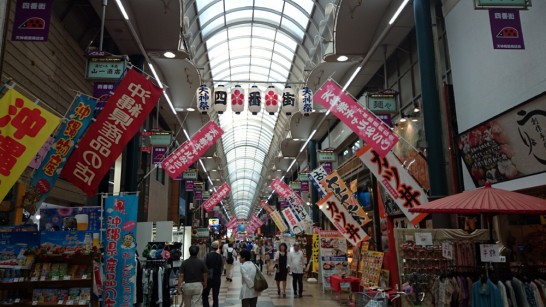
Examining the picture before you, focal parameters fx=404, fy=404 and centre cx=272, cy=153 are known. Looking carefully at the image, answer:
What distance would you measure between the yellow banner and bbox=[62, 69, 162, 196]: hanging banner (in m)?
1.28

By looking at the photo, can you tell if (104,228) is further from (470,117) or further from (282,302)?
(470,117)

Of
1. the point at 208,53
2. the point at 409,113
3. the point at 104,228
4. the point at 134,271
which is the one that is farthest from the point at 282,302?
the point at 208,53

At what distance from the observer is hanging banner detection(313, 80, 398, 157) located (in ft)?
24.8

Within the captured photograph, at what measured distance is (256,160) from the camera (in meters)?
37.9

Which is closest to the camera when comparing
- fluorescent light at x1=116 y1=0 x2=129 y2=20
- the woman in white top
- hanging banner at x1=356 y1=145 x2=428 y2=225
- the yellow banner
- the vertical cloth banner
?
the yellow banner

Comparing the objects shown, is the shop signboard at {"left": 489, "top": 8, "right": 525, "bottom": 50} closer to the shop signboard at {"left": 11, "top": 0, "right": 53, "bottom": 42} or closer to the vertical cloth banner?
the shop signboard at {"left": 11, "top": 0, "right": 53, "bottom": 42}

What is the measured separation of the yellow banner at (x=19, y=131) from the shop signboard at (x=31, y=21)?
3.75 feet

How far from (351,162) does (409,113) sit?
5.38m

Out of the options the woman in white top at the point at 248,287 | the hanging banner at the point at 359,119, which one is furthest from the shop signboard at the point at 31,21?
the hanging banner at the point at 359,119

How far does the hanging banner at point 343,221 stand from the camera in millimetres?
9898

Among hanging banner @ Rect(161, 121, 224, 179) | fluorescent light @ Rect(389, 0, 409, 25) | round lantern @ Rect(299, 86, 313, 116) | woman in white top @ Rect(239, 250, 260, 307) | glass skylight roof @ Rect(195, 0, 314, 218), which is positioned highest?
glass skylight roof @ Rect(195, 0, 314, 218)

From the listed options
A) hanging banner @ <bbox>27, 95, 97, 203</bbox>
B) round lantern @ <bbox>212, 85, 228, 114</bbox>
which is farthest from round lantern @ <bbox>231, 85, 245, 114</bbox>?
hanging banner @ <bbox>27, 95, 97, 203</bbox>

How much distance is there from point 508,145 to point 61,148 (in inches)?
260

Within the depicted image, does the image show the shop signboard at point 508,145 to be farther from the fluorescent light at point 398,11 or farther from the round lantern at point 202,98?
the round lantern at point 202,98
